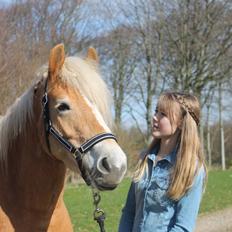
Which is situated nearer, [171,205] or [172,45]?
[171,205]

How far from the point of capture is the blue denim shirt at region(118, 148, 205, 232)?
9.36 feet

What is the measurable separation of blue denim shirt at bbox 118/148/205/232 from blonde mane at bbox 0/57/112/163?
0.50 m

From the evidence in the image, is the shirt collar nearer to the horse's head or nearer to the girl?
the girl

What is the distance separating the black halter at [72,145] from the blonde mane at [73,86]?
8.1 inches

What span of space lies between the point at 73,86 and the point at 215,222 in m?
8.41

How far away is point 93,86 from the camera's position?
10.5 ft

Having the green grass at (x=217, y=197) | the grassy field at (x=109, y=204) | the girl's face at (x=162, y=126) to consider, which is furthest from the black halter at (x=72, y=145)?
the green grass at (x=217, y=197)

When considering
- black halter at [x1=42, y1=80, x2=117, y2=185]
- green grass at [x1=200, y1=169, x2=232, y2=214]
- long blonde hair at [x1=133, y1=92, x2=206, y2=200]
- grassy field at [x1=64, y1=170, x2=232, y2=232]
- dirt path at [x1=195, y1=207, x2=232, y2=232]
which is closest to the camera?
long blonde hair at [x1=133, y1=92, x2=206, y2=200]

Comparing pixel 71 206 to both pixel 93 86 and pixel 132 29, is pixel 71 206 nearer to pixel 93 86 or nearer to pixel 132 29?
pixel 93 86

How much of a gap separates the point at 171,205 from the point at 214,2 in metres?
24.0

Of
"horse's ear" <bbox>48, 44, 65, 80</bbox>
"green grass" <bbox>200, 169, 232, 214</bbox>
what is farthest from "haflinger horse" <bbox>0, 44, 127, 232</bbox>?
"green grass" <bbox>200, 169, 232, 214</bbox>

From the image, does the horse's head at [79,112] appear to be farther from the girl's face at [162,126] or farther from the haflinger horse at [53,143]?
the girl's face at [162,126]

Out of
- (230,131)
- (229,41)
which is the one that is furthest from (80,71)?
(230,131)

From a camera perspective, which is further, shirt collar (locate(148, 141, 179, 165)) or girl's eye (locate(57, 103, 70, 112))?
girl's eye (locate(57, 103, 70, 112))
